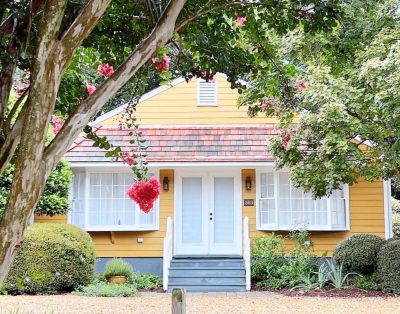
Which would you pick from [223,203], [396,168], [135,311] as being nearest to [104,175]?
[223,203]

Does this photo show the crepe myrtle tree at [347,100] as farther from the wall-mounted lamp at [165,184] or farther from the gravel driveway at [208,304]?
the wall-mounted lamp at [165,184]

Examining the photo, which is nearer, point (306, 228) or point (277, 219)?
→ point (306, 228)

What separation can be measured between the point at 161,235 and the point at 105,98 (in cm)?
1067

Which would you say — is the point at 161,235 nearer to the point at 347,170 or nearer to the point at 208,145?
the point at 208,145

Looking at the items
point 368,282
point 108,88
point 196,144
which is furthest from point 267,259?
point 108,88

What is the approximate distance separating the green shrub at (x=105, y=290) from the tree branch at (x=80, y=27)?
8425mm

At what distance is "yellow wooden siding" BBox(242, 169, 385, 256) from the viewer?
13555 mm

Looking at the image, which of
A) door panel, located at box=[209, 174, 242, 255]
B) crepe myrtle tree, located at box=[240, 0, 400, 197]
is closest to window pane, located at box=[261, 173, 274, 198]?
door panel, located at box=[209, 174, 242, 255]

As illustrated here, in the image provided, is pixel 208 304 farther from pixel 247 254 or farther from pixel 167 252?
pixel 167 252

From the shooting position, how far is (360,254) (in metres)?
11.7

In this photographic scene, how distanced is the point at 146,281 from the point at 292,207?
4015 millimetres

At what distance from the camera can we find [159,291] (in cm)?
1197

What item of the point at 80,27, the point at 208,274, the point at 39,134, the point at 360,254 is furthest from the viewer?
the point at 208,274

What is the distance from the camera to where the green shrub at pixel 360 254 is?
461 inches
